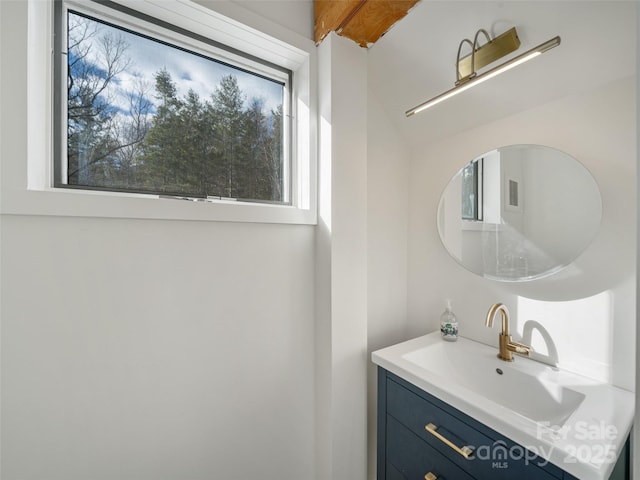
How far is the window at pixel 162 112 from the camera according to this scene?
872mm

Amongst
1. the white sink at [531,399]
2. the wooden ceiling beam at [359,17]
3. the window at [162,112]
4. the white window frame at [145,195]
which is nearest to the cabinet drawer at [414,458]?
the white sink at [531,399]

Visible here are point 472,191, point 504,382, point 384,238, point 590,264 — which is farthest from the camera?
point 384,238

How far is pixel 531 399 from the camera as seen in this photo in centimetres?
96

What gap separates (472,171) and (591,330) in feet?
2.43

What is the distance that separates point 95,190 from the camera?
891 mm

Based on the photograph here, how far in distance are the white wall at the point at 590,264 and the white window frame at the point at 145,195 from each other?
2.28 feet

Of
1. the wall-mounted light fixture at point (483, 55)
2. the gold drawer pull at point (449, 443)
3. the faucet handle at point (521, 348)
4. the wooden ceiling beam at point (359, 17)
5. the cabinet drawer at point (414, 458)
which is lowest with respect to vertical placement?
the cabinet drawer at point (414, 458)

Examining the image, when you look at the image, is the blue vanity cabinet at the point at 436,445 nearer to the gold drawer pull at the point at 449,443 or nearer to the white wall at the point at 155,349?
the gold drawer pull at the point at 449,443

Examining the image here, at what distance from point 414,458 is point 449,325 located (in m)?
0.55

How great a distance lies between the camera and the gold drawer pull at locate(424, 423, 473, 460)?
2.68 feet

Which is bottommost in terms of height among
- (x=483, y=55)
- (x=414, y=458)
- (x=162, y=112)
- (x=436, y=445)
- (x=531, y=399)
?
(x=414, y=458)

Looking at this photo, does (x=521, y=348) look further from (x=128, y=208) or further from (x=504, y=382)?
(x=128, y=208)

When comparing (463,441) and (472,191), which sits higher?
(472,191)

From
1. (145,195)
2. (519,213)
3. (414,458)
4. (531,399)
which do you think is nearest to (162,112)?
(145,195)
